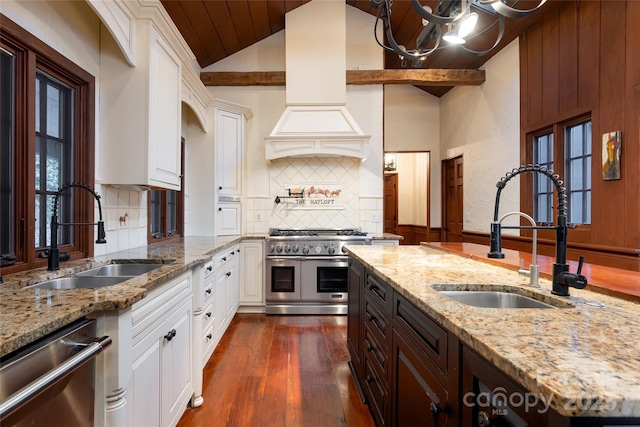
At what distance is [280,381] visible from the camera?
2.21 m

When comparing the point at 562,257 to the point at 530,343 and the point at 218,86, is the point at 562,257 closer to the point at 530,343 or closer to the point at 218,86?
the point at 530,343

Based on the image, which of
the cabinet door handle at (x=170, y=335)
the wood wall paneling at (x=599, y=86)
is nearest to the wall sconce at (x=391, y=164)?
the wood wall paneling at (x=599, y=86)

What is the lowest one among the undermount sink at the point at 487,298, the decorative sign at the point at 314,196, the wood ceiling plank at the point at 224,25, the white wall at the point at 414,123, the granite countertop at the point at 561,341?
the undermount sink at the point at 487,298

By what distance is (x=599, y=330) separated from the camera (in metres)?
0.77

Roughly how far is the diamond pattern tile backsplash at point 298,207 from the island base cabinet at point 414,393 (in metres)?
2.88

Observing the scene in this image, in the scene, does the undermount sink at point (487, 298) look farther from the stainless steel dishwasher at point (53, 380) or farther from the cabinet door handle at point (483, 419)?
the stainless steel dishwasher at point (53, 380)

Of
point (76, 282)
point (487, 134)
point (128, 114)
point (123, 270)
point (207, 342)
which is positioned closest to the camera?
point (76, 282)

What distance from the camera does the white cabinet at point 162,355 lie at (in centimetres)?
123

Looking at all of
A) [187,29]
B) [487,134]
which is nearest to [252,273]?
[187,29]

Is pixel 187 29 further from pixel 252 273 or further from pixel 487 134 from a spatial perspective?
pixel 487 134

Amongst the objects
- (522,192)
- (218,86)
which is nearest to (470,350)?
(522,192)

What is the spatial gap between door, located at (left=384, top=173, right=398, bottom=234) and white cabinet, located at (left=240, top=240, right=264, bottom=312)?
14.3ft

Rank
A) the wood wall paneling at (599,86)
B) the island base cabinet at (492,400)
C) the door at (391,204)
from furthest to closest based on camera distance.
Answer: the door at (391,204), the wood wall paneling at (599,86), the island base cabinet at (492,400)

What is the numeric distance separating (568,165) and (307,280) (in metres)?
3.09
